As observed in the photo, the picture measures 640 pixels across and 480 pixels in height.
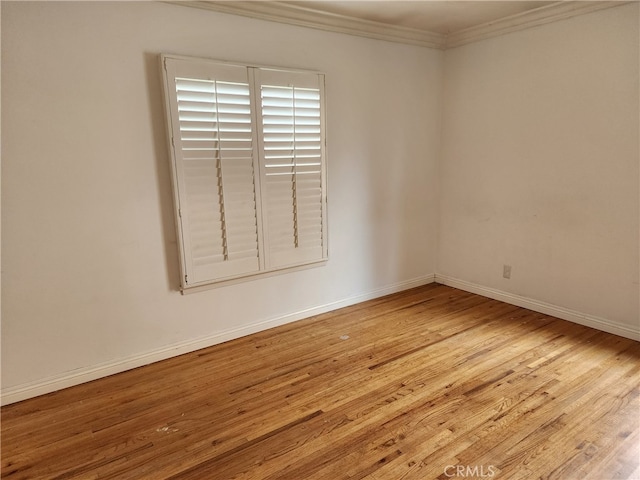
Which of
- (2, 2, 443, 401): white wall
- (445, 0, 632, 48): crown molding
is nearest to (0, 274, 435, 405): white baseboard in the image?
(2, 2, 443, 401): white wall

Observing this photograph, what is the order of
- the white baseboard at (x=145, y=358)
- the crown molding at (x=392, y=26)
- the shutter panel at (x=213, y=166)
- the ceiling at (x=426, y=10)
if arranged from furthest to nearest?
the ceiling at (x=426, y=10) < the crown molding at (x=392, y=26) < the shutter panel at (x=213, y=166) < the white baseboard at (x=145, y=358)

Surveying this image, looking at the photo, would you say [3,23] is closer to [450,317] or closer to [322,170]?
[322,170]

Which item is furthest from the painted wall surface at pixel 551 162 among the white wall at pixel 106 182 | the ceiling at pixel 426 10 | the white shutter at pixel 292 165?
the white shutter at pixel 292 165

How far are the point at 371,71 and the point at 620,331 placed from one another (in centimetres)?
272

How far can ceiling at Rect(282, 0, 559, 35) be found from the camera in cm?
280

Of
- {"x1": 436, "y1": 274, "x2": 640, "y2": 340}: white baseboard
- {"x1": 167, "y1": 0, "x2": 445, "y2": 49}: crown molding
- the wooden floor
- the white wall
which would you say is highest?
{"x1": 167, "y1": 0, "x2": 445, "y2": 49}: crown molding

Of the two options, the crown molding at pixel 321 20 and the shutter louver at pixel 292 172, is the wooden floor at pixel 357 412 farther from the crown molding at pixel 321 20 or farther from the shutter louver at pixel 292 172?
the crown molding at pixel 321 20

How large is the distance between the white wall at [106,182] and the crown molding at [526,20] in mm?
892

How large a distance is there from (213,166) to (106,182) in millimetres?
640

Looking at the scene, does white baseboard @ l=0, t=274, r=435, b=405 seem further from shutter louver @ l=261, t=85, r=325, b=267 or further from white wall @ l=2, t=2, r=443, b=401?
shutter louver @ l=261, t=85, r=325, b=267

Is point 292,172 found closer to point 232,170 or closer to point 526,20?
point 232,170

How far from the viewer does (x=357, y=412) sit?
210 centimetres

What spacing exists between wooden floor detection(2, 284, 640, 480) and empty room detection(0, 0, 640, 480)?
0.05ft

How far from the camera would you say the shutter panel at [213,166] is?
249 centimetres
